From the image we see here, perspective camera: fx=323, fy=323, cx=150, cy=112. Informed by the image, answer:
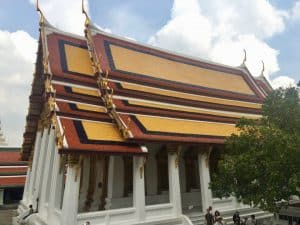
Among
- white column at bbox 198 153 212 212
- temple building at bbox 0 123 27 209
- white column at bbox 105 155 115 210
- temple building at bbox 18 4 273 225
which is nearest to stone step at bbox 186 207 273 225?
temple building at bbox 18 4 273 225

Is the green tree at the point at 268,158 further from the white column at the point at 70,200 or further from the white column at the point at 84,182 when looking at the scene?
the white column at the point at 84,182

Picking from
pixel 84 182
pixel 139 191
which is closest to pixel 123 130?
pixel 139 191

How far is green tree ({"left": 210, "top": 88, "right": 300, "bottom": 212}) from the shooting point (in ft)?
31.3

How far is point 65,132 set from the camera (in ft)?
39.1

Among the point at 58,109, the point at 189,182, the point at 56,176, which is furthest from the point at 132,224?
the point at 189,182

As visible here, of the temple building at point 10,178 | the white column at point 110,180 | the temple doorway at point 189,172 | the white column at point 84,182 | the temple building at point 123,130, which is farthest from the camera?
the temple building at point 10,178

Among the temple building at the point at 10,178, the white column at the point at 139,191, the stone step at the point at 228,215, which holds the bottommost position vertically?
the stone step at the point at 228,215

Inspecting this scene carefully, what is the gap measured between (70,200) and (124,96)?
6.51 meters

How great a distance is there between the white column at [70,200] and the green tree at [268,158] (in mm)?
4884

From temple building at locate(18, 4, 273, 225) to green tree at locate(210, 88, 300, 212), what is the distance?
131 inches

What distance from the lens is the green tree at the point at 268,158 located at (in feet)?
31.3

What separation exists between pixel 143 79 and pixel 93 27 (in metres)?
4.72

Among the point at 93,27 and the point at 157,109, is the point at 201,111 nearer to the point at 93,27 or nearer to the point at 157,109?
the point at 157,109

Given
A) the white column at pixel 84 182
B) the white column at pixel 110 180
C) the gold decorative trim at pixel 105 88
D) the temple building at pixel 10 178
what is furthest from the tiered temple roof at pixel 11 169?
the white column at pixel 110 180
